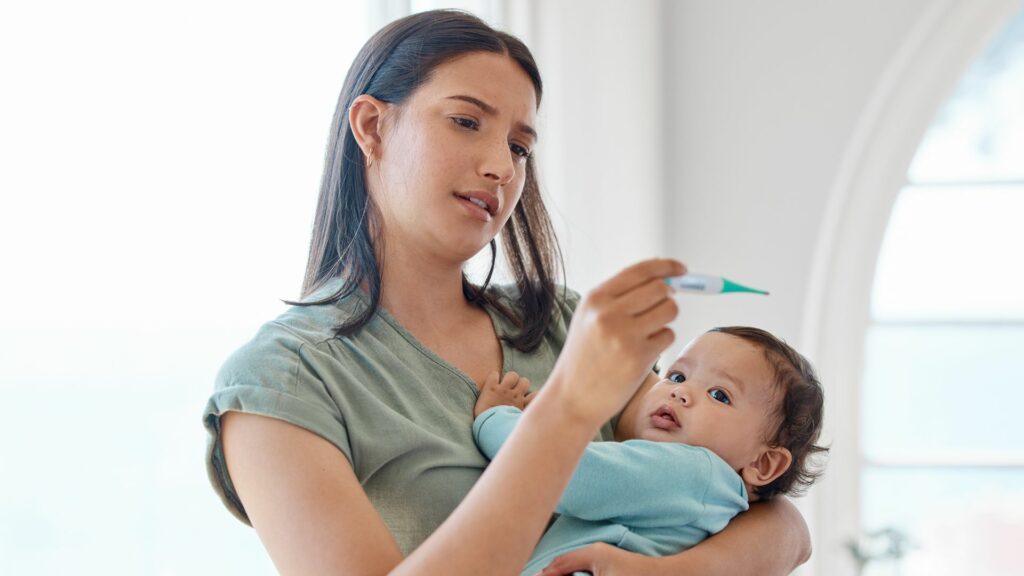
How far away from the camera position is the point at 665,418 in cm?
142

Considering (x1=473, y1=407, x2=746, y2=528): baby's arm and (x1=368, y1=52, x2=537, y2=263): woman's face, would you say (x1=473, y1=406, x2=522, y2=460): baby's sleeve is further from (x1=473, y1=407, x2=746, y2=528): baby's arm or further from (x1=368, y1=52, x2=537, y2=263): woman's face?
(x1=368, y1=52, x2=537, y2=263): woman's face

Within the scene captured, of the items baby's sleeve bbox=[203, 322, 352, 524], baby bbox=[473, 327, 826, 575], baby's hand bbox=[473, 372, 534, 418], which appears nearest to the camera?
baby's sleeve bbox=[203, 322, 352, 524]

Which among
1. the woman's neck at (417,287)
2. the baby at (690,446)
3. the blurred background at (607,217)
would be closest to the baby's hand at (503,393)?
the baby at (690,446)

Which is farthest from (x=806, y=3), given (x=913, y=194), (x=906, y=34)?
(x=913, y=194)

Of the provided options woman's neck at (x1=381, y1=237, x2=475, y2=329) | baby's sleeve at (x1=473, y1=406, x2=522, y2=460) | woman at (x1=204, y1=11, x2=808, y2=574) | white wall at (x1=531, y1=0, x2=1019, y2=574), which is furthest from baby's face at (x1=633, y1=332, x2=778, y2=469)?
white wall at (x1=531, y1=0, x2=1019, y2=574)

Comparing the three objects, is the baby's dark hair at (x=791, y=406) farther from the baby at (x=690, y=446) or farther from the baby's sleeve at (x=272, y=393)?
the baby's sleeve at (x=272, y=393)

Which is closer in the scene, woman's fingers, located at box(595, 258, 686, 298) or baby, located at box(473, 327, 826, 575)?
woman's fingers, located at box(595, 258, 686, 298)

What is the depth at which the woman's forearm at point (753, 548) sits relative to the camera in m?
1.29

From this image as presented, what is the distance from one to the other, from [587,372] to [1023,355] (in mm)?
2368

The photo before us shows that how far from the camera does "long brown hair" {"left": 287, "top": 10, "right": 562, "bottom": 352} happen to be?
4.54ft

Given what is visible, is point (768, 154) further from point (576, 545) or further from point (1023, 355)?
point (576, 545)

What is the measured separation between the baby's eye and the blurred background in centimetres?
73

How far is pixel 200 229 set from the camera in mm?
1564

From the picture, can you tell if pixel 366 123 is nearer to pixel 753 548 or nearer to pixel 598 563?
pixel 598 563
